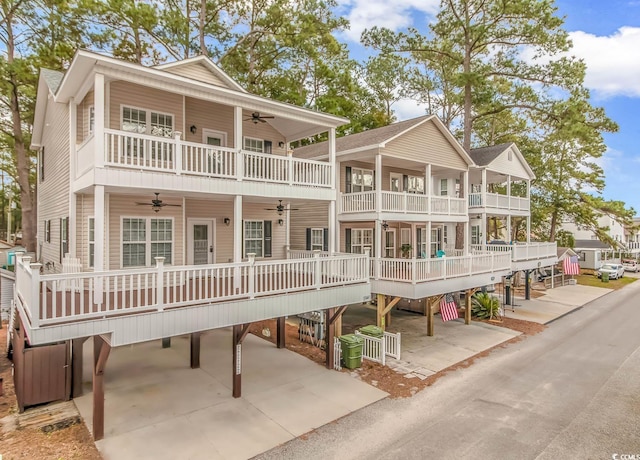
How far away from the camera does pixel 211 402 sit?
9664 mm

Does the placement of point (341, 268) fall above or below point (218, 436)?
above

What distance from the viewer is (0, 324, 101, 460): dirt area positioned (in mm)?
7217

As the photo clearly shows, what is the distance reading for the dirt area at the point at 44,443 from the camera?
23.7ft

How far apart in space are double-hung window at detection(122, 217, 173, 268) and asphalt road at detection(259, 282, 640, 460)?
6434 mm

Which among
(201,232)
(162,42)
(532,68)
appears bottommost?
(201,232)

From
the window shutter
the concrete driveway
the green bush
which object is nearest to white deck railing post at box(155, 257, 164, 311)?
the concrete driveway

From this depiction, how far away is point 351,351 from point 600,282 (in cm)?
3405

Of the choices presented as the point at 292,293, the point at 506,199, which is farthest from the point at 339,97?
the point at 292,293

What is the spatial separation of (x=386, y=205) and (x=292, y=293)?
6825mm

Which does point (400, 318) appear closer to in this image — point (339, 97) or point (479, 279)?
point (479, 279)

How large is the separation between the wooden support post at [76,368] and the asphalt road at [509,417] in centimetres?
595

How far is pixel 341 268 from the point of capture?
11.4 metres

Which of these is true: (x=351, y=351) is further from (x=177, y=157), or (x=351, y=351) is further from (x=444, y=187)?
(x=444, y=187)

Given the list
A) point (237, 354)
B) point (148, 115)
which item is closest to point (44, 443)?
point (237, 354)
